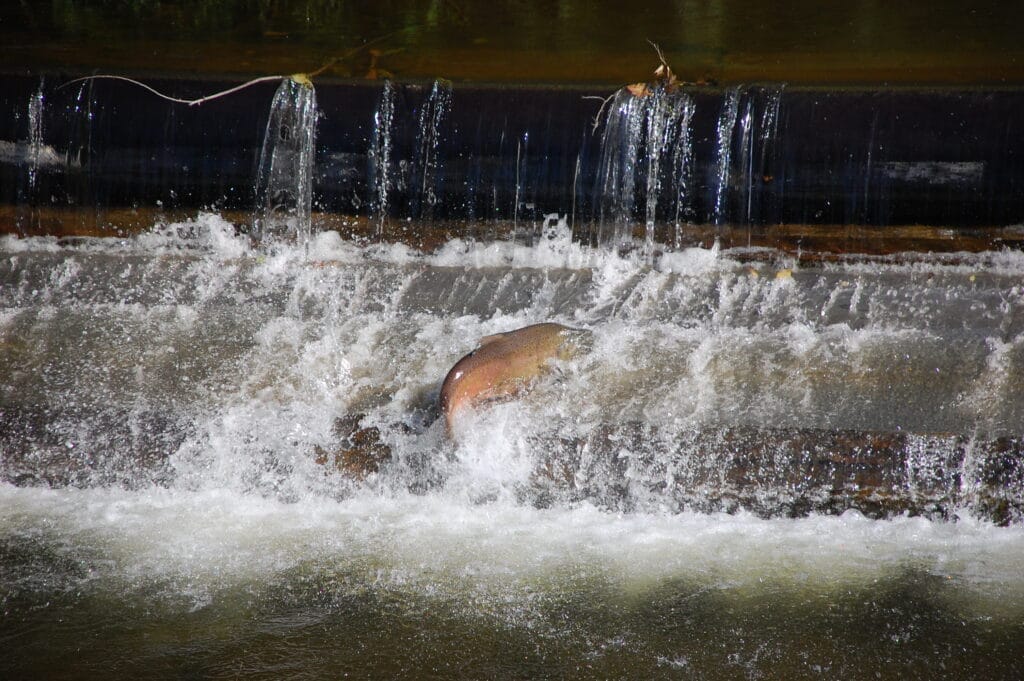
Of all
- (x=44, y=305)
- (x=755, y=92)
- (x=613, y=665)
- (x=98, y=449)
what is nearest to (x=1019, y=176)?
(x=755, y=92)

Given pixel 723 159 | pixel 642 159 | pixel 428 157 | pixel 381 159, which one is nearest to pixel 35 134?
pixel 381 159

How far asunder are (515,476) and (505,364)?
1.72 feet

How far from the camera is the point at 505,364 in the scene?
367 centimetres

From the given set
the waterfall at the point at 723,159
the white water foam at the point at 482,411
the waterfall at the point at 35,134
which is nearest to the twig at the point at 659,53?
the waterfall at the point at 723,159

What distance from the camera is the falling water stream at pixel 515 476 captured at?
100.0 inches

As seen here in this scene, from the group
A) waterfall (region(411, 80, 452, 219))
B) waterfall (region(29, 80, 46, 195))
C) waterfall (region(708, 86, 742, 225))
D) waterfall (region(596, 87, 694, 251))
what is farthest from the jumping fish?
waterfall (region(29, 80, 46, 195))

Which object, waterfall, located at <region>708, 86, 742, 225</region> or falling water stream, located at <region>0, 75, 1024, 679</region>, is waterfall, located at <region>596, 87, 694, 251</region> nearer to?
waterfall, located at <region>708, 86, 742, 225</region>

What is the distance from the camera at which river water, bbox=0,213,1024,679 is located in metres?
2.53

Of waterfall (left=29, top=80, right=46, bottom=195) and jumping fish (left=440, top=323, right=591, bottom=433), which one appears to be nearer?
jumping fish (left=440, top=323, right=591, bottom=433)

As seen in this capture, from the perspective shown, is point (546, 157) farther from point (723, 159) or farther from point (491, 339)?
point (491, 339)

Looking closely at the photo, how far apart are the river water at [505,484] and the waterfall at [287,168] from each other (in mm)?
911

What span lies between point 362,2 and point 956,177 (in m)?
4.88

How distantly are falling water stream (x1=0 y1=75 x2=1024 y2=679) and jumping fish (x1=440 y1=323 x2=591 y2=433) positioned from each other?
0.07 metres

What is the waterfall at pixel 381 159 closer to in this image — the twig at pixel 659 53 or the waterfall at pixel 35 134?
the twig at pixel 659 53
